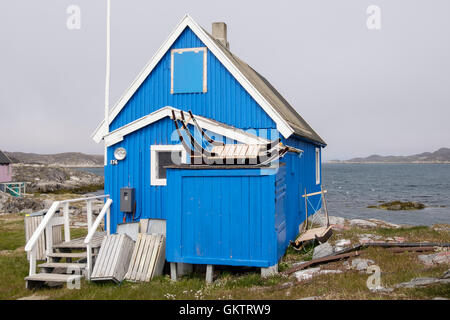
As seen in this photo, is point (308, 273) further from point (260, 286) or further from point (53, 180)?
point (53, 180)

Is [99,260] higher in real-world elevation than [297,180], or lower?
lower

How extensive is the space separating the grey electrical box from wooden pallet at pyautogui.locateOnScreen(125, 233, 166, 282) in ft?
7.01

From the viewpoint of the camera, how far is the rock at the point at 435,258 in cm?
804

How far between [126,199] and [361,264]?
21.9ft

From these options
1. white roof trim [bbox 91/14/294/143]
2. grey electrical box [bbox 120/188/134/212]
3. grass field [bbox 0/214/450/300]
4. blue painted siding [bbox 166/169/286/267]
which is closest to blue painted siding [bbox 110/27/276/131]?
white roof trim [bbox 91/14/294/143]

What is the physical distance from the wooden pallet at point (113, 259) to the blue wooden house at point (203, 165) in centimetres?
98

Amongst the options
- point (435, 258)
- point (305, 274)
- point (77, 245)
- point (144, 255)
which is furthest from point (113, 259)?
point (435, 258)

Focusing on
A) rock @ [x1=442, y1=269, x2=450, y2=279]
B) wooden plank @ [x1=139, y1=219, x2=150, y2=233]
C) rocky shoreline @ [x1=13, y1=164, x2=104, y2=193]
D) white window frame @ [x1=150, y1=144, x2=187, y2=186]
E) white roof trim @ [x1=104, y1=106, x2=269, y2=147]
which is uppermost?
white roof trim @ [x1=104, y1=106, x2=269, y2=147]

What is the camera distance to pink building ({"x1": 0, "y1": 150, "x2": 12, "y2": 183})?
38531 millimetres

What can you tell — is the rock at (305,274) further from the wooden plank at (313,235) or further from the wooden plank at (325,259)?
the wooden plank at (313,235)

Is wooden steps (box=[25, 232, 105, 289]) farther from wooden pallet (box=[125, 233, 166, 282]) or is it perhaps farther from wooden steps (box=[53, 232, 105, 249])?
wooden pallet (box=[125, 233, 166, 282])

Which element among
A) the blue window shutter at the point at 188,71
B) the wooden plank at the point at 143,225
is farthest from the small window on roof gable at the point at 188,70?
the wooden plank at the point at 143,225

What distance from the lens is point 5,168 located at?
3919 cm
